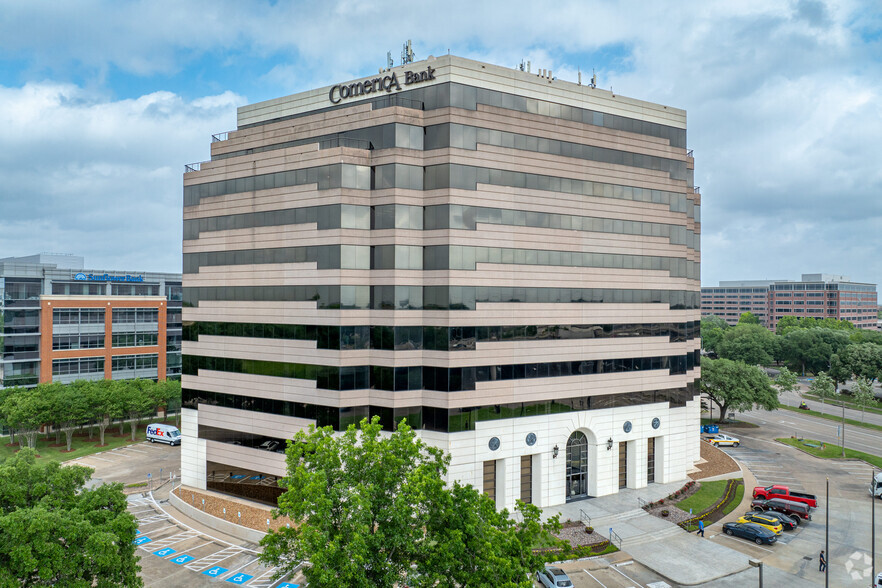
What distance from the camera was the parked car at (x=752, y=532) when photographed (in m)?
43.8

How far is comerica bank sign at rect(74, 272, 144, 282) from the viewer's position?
93.8 m

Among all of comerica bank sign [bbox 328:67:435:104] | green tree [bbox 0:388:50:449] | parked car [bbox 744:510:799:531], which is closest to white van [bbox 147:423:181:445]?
green tree [bbox 0:388:50:449]

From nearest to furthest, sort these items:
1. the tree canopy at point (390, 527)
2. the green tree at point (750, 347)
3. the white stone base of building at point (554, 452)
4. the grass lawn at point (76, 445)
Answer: the tree canopy at point (390, 527) < the white stone base of building at point (554, 452) < the grass lawn at point (76, 445) < the green tree at point (750, 347)

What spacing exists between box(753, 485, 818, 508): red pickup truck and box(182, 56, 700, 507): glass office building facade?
26.0 feet

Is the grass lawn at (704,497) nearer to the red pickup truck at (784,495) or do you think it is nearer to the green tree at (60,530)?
the red pickup truck at (784,495)

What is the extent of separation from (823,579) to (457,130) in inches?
1699

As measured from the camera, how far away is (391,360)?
153 feet

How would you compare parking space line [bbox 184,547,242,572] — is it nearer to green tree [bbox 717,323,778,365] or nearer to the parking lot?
the parking lot

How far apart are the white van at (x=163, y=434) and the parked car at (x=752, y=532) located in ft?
225

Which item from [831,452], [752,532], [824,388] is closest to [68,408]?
[752,532]

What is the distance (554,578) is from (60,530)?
93.7ft

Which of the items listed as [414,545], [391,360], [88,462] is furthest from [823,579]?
[88,462]

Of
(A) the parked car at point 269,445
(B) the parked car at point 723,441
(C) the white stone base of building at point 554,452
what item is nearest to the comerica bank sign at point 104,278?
(C) the white stone base of building at point 554,452

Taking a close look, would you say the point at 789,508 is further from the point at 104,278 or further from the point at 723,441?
the point at 104,278
